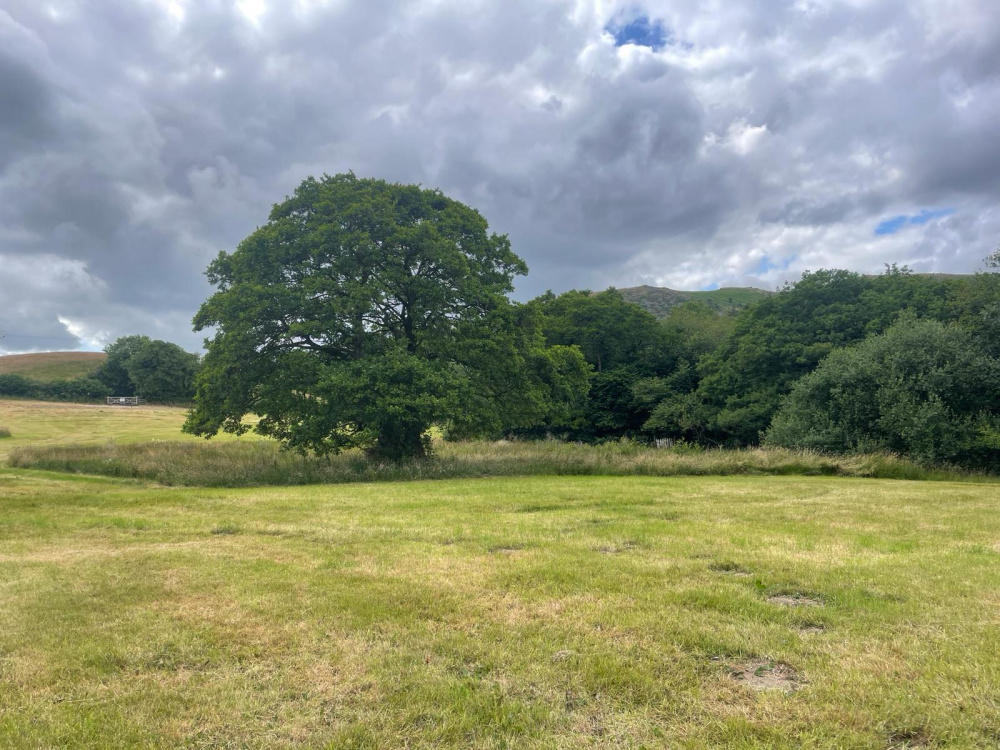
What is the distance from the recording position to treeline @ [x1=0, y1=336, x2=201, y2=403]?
79.9 metres

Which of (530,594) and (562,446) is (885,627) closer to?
(530,594)

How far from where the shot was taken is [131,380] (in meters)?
85.6

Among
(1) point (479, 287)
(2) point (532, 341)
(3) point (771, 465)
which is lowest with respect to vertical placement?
(3) point (771, 465)

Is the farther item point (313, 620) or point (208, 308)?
point (208, 308)

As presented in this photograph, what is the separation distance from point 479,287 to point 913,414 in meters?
20.4

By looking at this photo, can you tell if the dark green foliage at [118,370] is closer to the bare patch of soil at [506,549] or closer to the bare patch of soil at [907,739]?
the bare patch of soil at [506,549]

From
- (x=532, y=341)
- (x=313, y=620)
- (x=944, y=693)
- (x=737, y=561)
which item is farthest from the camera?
(x=532, y=341)

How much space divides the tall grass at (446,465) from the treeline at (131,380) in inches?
2633

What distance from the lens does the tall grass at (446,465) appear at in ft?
60.8

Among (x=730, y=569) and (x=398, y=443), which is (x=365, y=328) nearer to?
(x=398, y=443)

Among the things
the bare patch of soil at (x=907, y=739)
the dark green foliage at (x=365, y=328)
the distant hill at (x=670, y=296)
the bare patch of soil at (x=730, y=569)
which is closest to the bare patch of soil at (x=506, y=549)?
the bare patch of soil at (x=730, y=569)

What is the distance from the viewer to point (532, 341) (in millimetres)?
25266

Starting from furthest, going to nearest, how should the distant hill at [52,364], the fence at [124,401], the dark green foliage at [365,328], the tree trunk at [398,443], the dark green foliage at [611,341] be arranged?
the distant hill at [52,364]
the fence at [124,401]
the dark green foliage at [611,341]
the tree trunk at [398,443]
the dark green foliage at [365,328]

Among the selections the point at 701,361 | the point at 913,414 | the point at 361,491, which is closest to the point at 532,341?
the point at 361,491
